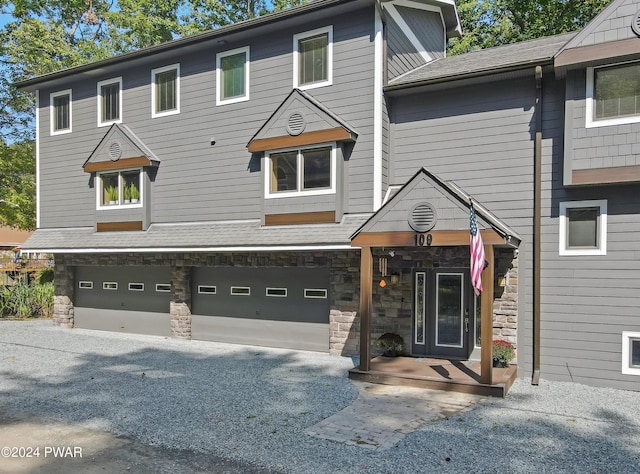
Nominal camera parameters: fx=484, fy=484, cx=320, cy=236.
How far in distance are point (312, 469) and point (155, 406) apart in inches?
131

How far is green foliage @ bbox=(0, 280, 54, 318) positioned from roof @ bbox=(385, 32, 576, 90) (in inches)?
611

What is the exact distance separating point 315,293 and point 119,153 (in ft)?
23.6

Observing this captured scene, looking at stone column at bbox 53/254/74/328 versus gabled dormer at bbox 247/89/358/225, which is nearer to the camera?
gabled dormer at bbox 247/89/358/225

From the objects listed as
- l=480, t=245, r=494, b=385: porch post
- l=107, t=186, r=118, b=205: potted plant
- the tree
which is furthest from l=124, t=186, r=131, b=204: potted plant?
the tree

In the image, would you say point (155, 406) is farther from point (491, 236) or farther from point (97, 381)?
point (491, 236)

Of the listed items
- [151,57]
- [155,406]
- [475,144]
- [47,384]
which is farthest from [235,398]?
[151,57]

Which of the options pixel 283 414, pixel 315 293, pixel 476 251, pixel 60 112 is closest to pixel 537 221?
pixel 476 251

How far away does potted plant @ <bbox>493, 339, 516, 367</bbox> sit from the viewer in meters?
9.37

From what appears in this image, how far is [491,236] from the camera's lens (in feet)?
26.8

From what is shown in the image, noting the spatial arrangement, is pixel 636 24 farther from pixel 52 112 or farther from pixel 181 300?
pixel 52 112

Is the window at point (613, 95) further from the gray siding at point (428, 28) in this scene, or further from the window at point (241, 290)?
the window at point (241, 290)

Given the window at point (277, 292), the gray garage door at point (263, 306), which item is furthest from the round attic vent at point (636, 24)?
the window at point (277, 292)

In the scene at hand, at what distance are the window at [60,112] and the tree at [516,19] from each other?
14532 millimetres

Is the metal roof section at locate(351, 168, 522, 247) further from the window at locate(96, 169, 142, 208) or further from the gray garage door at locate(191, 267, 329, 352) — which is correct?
the window at locate(96, 169, 142, 208)
